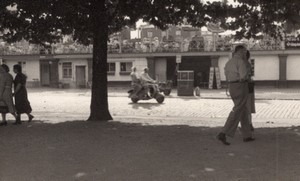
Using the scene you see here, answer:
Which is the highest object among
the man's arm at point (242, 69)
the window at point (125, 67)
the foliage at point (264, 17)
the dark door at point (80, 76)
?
the foliage at point (264, 17)

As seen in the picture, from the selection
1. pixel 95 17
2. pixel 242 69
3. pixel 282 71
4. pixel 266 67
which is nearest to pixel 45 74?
pixel 266 67

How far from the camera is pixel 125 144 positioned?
872 cm

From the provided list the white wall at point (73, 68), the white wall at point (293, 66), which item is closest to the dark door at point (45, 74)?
the white wall at point (73, 68)

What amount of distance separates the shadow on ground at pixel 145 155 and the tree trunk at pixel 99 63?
6.79 ft

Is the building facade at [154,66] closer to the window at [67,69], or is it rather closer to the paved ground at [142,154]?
the window at [67,69]

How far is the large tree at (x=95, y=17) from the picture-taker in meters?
11.9

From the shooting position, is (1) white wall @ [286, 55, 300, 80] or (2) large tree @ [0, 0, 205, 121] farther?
(1) white wall @ [286, 55, 300, 80]

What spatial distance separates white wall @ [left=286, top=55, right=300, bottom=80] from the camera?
41.2 meters

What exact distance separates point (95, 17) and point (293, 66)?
103 feet

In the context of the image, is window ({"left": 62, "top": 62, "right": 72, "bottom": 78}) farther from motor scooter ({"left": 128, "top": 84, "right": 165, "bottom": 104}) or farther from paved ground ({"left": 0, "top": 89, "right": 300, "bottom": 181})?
paved ground ({"left": 0, "top": 89, "right": 300, "bottom": 181})

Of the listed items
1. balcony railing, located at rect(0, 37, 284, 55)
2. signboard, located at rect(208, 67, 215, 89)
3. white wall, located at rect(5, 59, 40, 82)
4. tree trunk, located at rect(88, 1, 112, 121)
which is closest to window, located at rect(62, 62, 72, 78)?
balcony railing, located at rect(0, 37, 284, 55)

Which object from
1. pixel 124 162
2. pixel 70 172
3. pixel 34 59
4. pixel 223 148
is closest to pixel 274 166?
pixel 223 148

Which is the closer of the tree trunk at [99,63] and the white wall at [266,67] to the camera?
the tree trunk at [99,63]

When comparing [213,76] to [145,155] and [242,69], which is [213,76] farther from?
[145,155]
